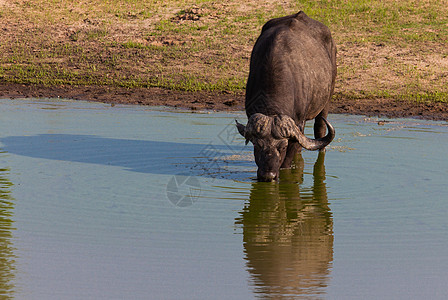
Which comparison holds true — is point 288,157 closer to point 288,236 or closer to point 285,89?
point 285,89

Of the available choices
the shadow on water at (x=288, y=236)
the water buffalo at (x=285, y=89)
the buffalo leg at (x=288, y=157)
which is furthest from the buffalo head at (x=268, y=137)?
the buffalo leg at (x=288, y=157)

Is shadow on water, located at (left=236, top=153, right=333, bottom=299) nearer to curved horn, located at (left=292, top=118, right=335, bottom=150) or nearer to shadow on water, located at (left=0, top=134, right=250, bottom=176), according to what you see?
curved horn, located at (left=292, top=118, right=335, bottom=150)

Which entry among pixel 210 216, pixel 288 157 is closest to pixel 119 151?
pixel 288 157

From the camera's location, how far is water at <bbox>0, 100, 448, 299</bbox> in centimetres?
730

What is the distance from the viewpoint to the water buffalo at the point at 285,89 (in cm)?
1105

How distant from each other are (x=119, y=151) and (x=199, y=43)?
10.8 m

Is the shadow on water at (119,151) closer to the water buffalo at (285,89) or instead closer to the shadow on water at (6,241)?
the water buffalo at (285,89)

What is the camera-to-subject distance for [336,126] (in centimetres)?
1697

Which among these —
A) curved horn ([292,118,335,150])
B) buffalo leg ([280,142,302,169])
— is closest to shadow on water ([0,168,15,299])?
curved horn ([292,118,335,150])

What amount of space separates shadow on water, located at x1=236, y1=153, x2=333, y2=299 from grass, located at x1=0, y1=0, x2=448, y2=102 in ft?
31.2

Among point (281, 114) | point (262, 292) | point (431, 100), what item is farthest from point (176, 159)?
point (431, 100)

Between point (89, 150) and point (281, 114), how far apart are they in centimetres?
384

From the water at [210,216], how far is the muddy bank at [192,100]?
267 cm

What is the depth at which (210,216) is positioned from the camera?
9.64 meters
